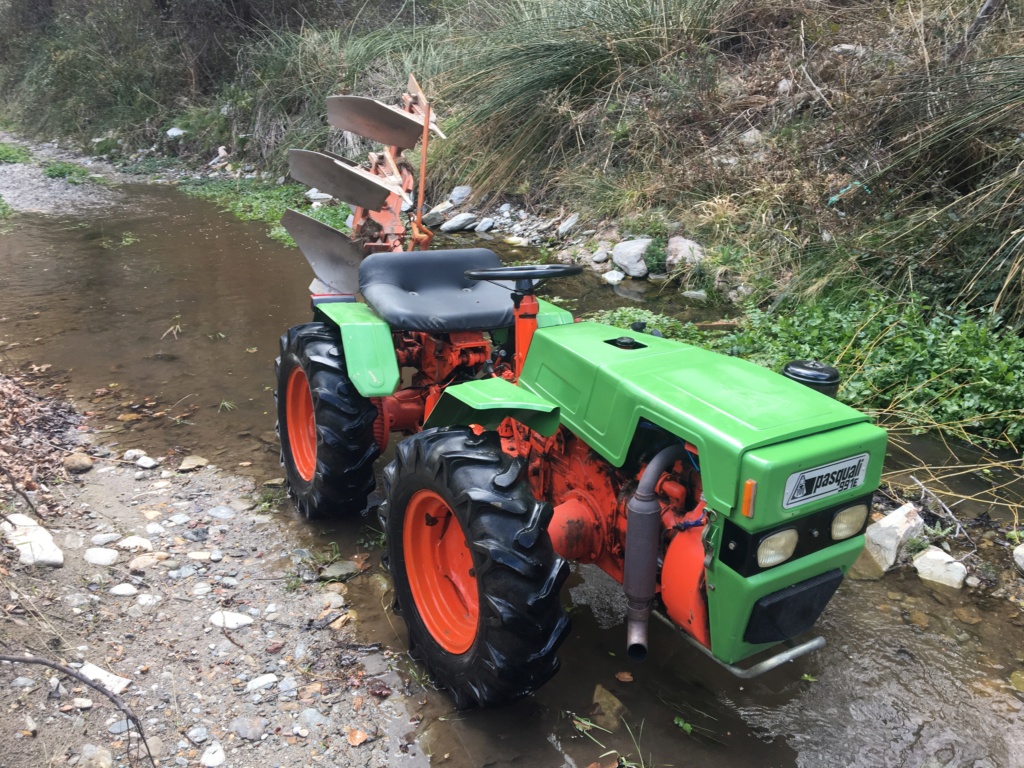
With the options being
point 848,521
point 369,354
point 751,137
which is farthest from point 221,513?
point 751,137

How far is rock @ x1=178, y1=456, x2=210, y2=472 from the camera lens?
389 cm

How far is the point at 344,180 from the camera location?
14.9 ft

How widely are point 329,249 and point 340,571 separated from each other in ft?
7.66

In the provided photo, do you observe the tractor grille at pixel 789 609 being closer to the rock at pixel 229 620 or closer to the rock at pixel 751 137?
the rock at pixel 229 620

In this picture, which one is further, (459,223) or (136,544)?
(459,223)

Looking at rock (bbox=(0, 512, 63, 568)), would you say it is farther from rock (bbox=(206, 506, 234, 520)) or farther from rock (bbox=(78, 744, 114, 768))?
rock (bbox=(78, 744, 114, 768))

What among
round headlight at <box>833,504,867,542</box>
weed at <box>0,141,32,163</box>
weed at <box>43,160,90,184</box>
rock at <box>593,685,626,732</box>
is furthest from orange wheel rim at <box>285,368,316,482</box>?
weed at <box>0,141,32,163</box>

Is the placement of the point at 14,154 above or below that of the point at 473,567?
below

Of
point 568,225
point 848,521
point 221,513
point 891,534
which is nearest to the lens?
point 848,521

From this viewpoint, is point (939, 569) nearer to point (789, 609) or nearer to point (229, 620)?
point (789, 609)

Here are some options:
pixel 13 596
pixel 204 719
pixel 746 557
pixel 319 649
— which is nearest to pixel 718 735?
pixel 746 557

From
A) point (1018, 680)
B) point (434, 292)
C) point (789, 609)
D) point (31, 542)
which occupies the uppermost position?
point (434, 292)

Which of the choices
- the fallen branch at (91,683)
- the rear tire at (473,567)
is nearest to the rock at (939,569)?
the rear tire at (473,567)

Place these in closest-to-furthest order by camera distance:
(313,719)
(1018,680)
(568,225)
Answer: (313,719)
(1018,680)
(568,225)
